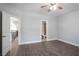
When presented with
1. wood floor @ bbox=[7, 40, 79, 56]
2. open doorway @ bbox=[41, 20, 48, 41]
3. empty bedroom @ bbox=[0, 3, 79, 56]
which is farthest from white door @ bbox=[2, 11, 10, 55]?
open doorway @ bbox=[41, 20, 48, 41]

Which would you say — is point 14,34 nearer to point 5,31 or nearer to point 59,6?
point 5,31

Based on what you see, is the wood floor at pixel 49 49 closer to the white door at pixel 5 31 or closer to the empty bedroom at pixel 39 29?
the empty bedroom at pixel 39 29

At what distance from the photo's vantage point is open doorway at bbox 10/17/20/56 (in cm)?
222

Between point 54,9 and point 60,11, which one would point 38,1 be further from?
point 60,11

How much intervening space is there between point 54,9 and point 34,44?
1115 millimetres

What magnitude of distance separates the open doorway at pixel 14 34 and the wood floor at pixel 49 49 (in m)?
0.12

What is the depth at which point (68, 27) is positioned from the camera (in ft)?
8.59

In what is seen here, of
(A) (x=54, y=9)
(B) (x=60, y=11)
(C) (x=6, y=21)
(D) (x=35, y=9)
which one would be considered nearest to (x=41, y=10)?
(D) (x=35, y=9)

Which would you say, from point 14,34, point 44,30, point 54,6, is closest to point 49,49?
point 44,30

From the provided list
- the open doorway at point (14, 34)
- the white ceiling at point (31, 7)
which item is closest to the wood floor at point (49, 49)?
the open doorway at point (14, 34)

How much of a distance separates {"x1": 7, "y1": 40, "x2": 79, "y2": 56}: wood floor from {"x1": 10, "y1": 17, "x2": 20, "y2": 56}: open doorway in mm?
117

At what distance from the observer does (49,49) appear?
2402mm

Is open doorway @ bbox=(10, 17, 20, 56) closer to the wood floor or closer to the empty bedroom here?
the empty bedroom

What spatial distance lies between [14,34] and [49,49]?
1029 mm
